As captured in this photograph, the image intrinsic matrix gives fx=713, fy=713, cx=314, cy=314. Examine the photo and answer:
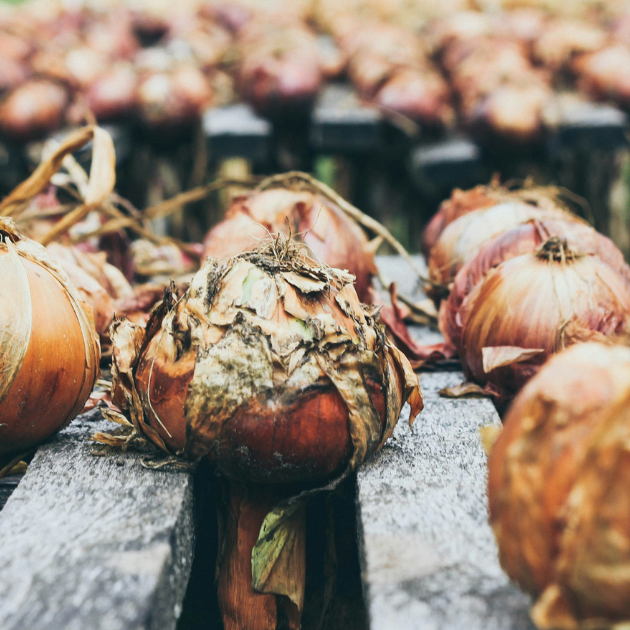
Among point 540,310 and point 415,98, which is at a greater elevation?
point 540,310

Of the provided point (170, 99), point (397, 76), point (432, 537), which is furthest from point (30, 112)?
point (432, 537)

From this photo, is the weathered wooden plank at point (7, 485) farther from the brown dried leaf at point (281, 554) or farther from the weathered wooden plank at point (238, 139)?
the weathered wooden plank at point (238, 139)

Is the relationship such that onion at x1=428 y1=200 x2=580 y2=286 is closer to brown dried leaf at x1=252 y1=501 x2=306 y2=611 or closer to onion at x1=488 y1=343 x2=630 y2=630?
brown dried leaf at x1=252 y1=501 x2=306 y2=611

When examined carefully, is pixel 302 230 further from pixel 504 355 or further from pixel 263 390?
pixel 263 390

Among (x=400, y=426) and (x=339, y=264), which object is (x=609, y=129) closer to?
(x=339, y=264)

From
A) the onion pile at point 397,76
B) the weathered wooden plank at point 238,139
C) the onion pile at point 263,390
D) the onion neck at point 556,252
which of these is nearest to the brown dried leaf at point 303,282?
the onion pile at point 263,390

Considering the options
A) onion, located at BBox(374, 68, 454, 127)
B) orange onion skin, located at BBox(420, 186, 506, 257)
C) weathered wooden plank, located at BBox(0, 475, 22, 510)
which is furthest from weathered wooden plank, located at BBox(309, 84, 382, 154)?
weathered wooden plank, located at BBox(0, 475, 22, 510)

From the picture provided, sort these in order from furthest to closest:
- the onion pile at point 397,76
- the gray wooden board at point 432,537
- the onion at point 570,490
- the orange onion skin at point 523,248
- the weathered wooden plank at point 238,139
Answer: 1. the onion pile at point 397,76
2. the weathered wooden plank at point 238,139
3. the orange onion skin at point 523,248
4. the gray wooden board at point 432,537
5. the onion at point 570,490

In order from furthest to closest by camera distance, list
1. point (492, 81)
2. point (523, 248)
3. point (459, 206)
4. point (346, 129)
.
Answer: point (492, 81) < point (346, 129) < point (459, 206) < point (523, 248)
